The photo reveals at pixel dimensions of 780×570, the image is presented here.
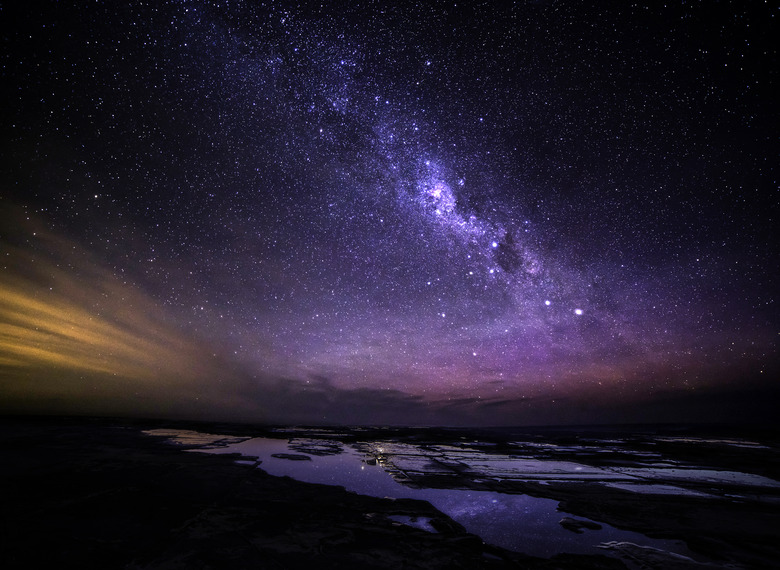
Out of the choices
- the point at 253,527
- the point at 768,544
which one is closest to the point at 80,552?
the point at 253,527

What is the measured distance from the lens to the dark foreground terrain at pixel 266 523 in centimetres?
401

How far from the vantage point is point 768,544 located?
5.37 metres

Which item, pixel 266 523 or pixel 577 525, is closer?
pixel 266 523

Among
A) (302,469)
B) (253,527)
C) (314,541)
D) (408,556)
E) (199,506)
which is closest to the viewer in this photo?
(408,556)

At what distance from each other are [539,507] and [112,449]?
558 inches

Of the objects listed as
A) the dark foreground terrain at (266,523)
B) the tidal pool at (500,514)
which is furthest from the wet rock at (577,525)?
the dark foreground terrain at (266,523)

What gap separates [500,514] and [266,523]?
4.32 metres

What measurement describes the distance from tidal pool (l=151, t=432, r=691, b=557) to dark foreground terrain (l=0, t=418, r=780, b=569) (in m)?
0.33

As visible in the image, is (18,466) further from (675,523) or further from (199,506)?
(675,523)

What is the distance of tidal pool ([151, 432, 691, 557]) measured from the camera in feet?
16.5

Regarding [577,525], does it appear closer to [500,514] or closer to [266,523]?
[500,514]

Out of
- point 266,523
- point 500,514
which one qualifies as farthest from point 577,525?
point 266,523

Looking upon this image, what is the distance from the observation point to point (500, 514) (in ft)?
21.0

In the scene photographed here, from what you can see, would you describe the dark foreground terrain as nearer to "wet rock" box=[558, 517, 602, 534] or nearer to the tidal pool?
the tidal pool
